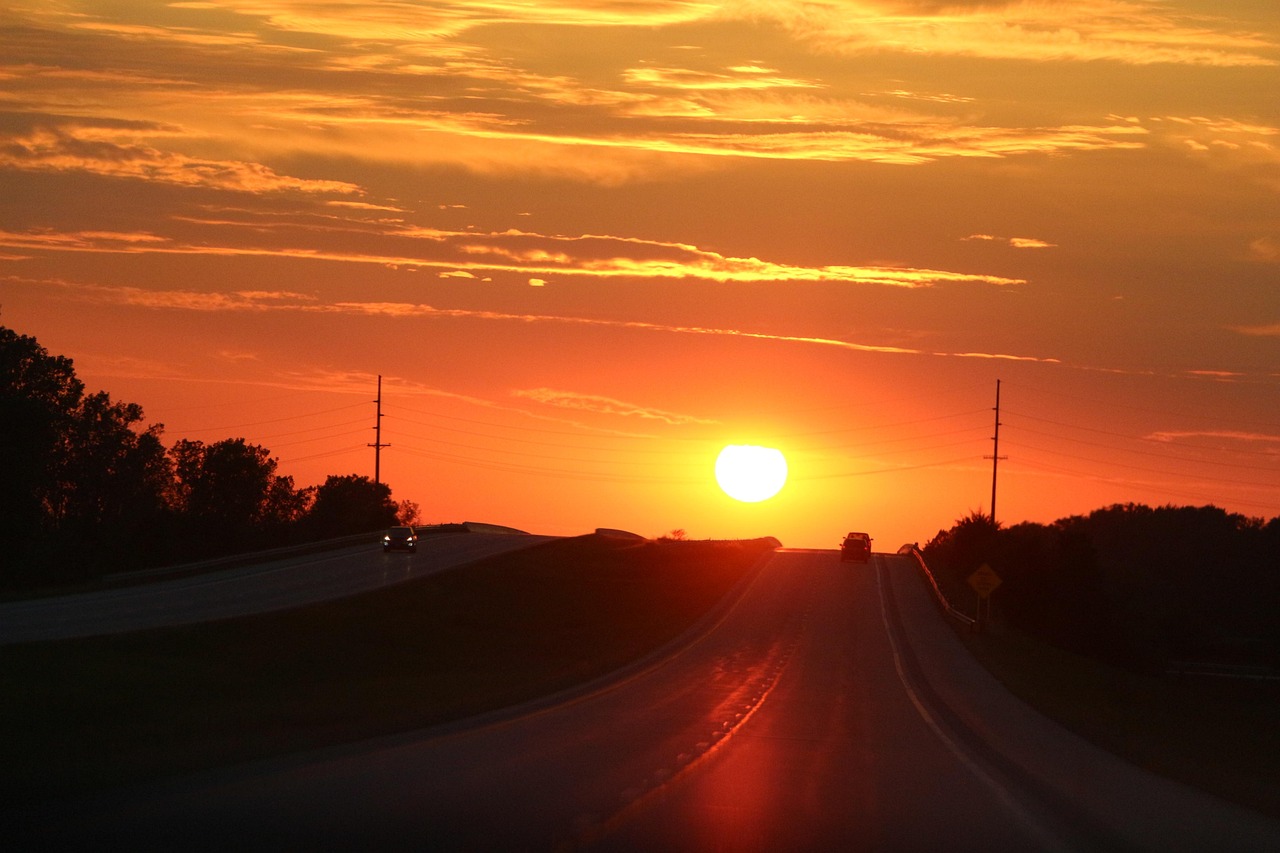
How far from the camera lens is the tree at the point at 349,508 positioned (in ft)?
379

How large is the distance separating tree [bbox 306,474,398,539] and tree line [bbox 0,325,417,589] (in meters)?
0.19

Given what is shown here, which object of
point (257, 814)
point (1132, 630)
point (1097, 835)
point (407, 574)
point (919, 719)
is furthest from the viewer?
point (1132, 630)

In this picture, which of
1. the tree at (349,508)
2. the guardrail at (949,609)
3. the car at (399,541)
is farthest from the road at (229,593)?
the tree at (349,508)

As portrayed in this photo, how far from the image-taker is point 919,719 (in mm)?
25953

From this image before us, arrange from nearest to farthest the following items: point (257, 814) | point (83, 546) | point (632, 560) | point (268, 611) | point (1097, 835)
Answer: point (257, 814) < point (1097, 835) < point (268, 611) < point (632, 560) < point (83, 546)

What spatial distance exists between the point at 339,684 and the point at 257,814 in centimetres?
1683

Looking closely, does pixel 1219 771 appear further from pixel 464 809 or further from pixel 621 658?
pixel 621 658

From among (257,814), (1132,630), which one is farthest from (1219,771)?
(1132,630)

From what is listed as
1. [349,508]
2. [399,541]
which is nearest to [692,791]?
[399,541]

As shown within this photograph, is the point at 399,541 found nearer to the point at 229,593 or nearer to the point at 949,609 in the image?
the point at 229,593

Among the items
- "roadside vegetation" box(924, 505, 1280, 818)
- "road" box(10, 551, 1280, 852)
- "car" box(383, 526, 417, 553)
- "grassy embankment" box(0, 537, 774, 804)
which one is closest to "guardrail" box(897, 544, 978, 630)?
"roadside vegetation" box(924, 505, 1280, 818)

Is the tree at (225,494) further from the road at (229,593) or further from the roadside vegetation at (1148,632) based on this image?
the roadside vegetation at (1148,632)

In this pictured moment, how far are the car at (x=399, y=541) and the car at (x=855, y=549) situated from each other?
2544 cm

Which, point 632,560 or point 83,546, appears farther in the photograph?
point 83,546
